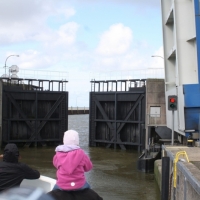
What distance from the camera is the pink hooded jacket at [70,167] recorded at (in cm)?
352

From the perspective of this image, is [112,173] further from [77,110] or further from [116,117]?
[77,110]

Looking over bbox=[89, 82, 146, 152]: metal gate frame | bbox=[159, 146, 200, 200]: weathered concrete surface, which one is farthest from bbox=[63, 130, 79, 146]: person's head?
bbox=[89, 82, 146, 152]: metal gate frame

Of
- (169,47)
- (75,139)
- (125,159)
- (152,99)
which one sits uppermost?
(169,47)

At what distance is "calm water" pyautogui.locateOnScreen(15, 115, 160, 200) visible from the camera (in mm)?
12203

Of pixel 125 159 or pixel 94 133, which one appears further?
pixel 94 133

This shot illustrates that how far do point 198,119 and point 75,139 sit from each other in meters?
10.1

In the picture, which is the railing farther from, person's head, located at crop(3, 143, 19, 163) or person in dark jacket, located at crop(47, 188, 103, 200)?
person in dark jacket, located at crop(47, 188, 103, 200)

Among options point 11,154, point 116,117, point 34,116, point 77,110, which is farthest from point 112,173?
point 77,110

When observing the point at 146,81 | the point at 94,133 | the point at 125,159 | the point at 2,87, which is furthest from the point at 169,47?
A: the point at 2,87

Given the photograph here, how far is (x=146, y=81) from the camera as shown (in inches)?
859

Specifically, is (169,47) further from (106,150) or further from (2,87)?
(2,87)

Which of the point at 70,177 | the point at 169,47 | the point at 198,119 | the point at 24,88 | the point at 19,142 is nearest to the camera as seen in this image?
the point at 70,177

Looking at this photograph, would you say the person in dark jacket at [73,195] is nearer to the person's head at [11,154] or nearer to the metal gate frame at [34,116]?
the person's head at [11,154]

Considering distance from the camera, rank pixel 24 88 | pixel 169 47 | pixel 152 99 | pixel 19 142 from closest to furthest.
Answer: pixel 169 47, pixel 152 99, pixel 19 142, pixel 24 88
